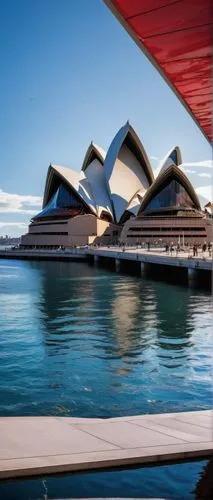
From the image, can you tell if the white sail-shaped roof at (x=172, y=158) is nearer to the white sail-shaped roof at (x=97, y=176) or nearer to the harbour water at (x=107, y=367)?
the white sail-shaped roof at (x=97, y=176)

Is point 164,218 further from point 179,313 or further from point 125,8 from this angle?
point 125,8

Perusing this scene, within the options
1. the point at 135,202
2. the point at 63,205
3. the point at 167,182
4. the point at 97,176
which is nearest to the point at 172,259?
the point at 167,182

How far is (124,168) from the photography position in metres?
86.4

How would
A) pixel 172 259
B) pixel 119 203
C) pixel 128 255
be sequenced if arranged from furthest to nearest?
pixel 119 203 < pixel 128 255 < pixel 172 259

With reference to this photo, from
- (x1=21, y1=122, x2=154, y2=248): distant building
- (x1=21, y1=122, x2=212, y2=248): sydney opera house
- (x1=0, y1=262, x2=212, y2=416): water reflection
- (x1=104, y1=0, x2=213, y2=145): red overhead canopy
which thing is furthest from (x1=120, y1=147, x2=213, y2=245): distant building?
(x1=104, y1=0, x2=213, y2=145): red overhead canopy

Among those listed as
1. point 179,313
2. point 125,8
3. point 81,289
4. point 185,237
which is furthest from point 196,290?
point 185,237

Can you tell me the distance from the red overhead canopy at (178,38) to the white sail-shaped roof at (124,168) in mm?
79012

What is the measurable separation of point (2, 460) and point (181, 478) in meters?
1.70

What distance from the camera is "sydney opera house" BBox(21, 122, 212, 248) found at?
A: 7838 cm

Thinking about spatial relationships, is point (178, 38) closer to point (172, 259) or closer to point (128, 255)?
point (172, 259)

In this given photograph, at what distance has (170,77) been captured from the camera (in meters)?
4.56

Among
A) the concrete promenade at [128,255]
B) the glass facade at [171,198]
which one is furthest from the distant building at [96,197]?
the concrete promenade at [128,255]

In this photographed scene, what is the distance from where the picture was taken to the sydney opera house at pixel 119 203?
78.4 metres

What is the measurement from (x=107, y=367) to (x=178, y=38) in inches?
363
